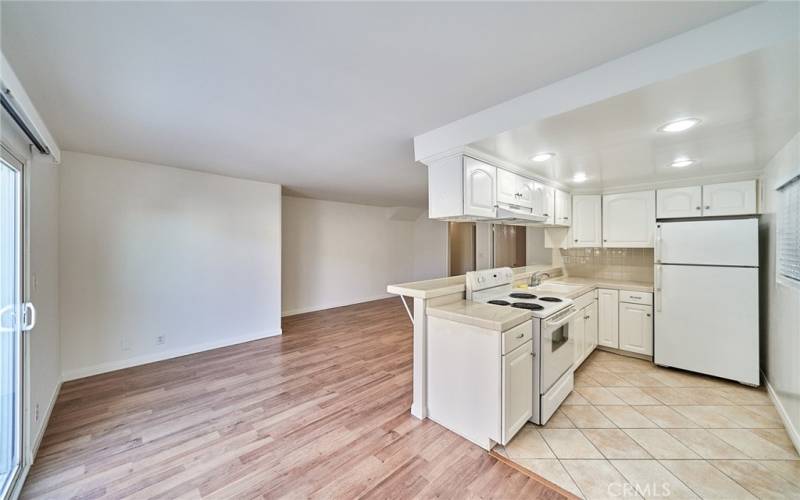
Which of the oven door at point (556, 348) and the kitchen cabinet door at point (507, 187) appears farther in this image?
the kitchen cabinet door at point (507, 187)

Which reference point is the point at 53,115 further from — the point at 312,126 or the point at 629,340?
the point at 629,340

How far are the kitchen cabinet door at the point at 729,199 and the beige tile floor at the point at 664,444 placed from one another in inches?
67.6

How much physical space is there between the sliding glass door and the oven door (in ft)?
11.0

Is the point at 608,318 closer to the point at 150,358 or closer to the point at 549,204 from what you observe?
the point at 549,204

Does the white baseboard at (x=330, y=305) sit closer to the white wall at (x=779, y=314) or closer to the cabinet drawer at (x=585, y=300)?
the cabinet drawer at (x=585, y=300)

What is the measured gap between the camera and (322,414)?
2.42 metres

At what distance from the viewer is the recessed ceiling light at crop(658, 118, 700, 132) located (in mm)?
1783

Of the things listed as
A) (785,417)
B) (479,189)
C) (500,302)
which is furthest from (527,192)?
(785,417)

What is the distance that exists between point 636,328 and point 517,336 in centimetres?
238

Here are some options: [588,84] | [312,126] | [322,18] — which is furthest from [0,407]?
[588,84]

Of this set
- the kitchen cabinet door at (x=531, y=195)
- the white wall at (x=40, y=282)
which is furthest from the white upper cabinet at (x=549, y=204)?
the white wall at (x=40, y=282)

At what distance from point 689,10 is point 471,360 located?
2.03m

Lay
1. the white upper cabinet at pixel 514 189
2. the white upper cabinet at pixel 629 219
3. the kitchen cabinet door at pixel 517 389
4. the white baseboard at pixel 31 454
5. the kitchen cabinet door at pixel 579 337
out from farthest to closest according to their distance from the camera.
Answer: the white upper cabinet at pixel 629 219
the kitchen cabinet door at pixel 579 337
the white upper cabinet at pixel 514 189
the kitchen cabinet door at pixel 517 389
the white baseboard at pixel 31 454

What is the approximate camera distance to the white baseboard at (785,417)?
1.95 metres
